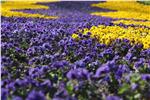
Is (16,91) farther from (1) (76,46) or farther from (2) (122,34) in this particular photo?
(2) (122,34)

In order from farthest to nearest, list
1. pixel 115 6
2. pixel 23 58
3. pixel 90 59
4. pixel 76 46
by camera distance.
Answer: pixel 115 6 → pixel 76 46 → pixel 23 58 → pixel 90 59

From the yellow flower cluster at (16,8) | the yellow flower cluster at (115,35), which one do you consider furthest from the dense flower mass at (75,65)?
the yellow flower cluster at (16,8)

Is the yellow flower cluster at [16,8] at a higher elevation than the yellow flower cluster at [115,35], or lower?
lower

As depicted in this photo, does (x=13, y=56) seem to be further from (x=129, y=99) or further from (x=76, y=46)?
(x=129, y=99)

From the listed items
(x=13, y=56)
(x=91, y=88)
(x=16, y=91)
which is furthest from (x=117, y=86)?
(x=13, y=56)

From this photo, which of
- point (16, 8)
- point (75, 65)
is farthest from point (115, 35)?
point (16, 8)

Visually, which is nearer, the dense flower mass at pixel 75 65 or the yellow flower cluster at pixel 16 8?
the dense flower mass at pixel 75 65

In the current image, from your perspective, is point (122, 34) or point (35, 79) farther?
point (122, 34)

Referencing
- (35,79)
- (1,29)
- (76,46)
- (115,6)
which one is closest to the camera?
(35,79)

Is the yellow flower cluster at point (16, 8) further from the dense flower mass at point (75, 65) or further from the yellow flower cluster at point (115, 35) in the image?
the yellow flower cluster at point (115, 35)
